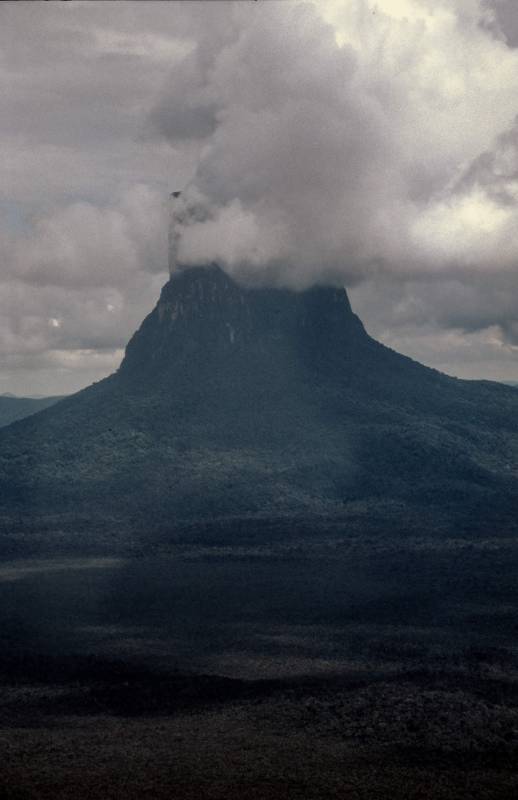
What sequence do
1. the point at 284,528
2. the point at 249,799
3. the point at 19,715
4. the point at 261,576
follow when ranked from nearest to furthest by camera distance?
the point at 249,799 → the point at 19,715 → the point at 261,576 → the point at 284,528

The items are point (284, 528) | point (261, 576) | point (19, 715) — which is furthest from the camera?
point (284, 528)

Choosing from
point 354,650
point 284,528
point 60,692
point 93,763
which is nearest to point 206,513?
point 284,528

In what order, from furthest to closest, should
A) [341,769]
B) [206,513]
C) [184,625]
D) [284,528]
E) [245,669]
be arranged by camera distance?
[206,513] < [284,528] < [184,625] < [245,669] < [341,769]

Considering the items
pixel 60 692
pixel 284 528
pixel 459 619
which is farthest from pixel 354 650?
pixel 284 528

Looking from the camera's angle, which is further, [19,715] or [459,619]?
[459,619]

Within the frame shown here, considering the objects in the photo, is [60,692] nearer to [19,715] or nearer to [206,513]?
[19,715]

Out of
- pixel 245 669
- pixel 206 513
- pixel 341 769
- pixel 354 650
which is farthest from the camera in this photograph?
pixel 206 513

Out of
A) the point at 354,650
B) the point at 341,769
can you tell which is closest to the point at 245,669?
the point at 354,650

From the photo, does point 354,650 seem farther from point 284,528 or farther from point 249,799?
point 284,528

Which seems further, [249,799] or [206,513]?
[206,513]
